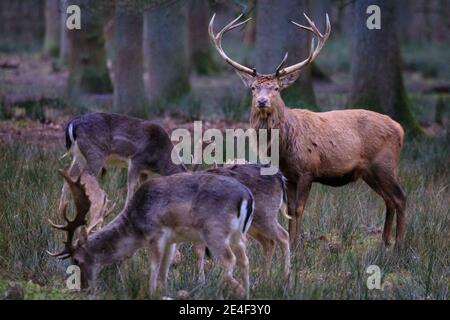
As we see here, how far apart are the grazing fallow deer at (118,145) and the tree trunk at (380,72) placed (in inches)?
201

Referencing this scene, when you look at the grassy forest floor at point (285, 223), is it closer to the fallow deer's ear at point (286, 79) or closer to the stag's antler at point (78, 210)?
the stag's antler at point (78, 210)

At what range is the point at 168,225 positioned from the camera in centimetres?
684

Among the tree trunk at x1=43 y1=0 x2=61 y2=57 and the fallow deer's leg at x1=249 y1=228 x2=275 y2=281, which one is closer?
the fallow deer's leg at x1=249 y1=228 x2=275 y2=281

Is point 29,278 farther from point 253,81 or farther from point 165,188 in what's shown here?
point 253,81

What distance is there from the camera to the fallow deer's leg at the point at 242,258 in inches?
270

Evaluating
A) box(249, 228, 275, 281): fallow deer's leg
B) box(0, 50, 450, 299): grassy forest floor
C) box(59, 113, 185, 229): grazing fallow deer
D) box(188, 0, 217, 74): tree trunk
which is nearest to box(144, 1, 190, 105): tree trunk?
box(0, 50, 450, 299): grassy forest floor

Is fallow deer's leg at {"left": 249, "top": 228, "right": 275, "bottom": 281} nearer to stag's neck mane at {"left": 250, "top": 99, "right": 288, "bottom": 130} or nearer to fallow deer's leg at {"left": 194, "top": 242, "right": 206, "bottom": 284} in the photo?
fallow deer's leg at {"left": 194, "top": 242, "right": 206, "bottom": 284}

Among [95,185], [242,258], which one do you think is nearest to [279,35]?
[95,185]

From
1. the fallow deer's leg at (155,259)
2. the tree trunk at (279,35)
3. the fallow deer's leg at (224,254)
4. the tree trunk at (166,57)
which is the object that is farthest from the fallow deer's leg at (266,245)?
the tree trunk at (166,57)

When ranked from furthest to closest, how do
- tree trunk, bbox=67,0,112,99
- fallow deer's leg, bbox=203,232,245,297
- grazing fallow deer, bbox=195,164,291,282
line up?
1. tree trunk, bbox=67,0,112,99
2. grazing fallow deer, bbox=195,164,291,282
3. fallow deer's leg, bbox=203,232,245,297

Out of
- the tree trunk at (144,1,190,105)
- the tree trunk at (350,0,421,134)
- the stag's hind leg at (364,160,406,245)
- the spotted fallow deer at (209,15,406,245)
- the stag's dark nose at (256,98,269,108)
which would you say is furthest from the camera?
the tree trunk at (144,1,190,105)

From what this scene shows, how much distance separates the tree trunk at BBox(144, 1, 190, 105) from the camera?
17125 mm

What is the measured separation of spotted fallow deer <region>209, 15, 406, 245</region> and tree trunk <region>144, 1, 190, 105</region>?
7.74 meters
